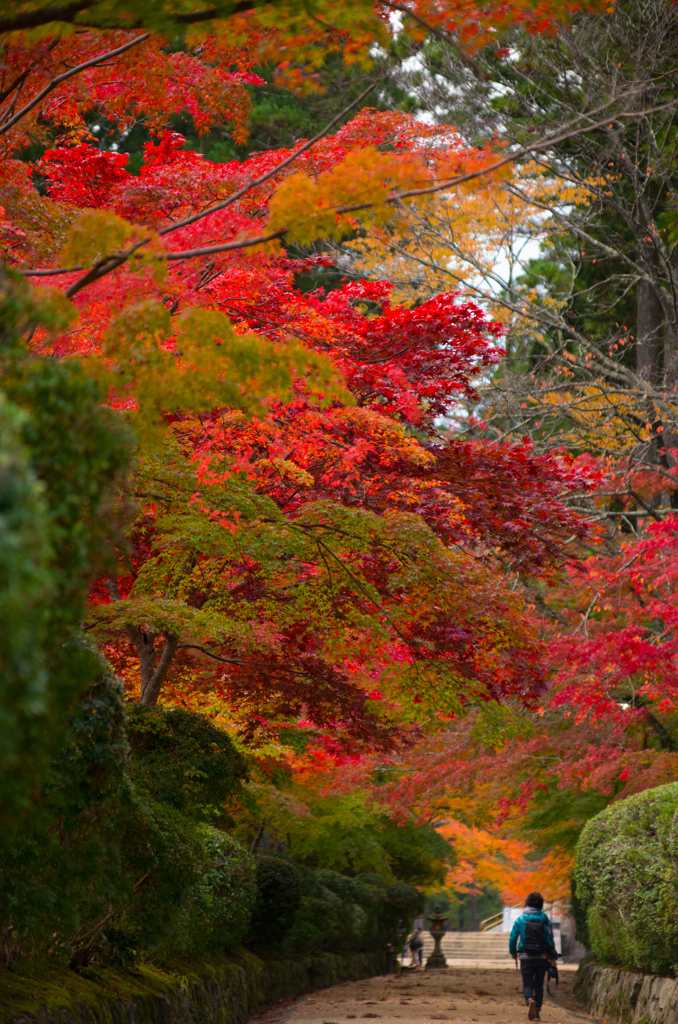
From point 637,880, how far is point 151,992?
577 cm

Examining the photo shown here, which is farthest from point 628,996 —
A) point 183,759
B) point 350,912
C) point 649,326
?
point 649,326

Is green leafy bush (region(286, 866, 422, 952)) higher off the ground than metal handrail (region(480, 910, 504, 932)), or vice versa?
green leafy bush (region(286, 866, 422, 952))

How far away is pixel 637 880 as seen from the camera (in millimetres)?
10945

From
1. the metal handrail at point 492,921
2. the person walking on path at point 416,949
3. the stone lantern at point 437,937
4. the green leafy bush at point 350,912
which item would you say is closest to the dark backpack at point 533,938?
the green leafy bush at point 350,912

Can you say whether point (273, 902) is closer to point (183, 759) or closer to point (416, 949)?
point (183, 759)

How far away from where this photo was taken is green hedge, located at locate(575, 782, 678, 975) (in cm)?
999

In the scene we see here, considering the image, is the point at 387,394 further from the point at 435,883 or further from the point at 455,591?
the point at 435,883

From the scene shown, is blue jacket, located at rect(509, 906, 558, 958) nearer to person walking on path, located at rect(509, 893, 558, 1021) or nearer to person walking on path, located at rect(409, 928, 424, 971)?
person walking on path, located at rect(509, 893, 558, 1021)

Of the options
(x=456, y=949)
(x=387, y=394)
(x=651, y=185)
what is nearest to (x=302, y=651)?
(x=387, y=394)

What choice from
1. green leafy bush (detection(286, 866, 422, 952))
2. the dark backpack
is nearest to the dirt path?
the dark backpack

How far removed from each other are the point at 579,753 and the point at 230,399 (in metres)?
11.4

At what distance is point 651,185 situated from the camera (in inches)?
654

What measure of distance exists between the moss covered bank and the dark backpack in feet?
11.5

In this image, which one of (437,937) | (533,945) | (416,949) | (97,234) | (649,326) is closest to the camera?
(97,234)
